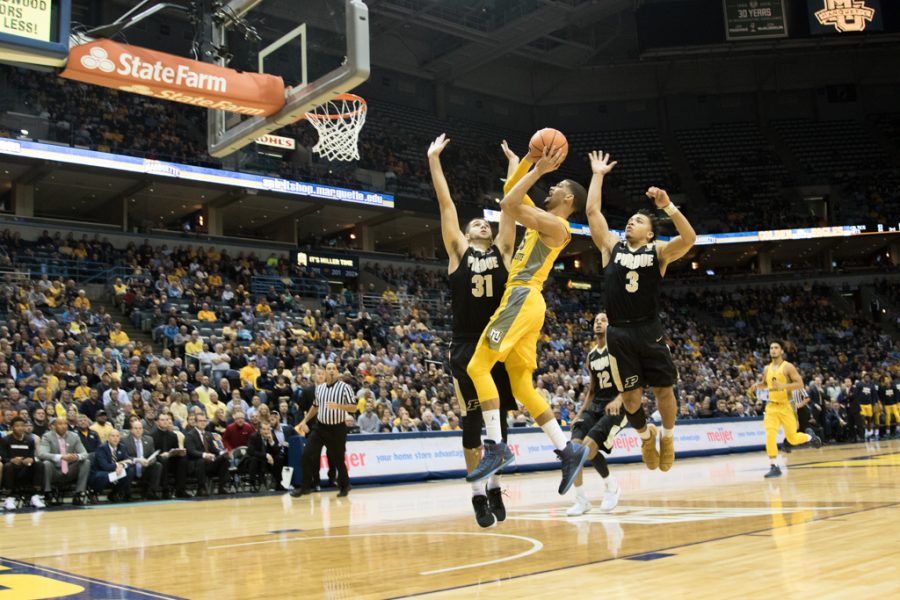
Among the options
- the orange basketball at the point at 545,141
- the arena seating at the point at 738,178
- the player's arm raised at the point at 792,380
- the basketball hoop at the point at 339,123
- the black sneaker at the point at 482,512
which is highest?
the arena seating at the point at 738,178

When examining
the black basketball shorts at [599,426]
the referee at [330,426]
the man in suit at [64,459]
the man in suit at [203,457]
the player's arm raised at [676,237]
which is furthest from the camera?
the man in suit at [203,457]

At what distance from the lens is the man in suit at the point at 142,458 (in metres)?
12.8

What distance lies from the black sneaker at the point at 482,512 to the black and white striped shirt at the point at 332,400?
6350 mm

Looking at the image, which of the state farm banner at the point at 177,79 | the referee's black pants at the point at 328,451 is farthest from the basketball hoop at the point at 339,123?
the state farm banner at the point at 177,79

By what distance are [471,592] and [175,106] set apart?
2867 centimetres

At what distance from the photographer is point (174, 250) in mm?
27234

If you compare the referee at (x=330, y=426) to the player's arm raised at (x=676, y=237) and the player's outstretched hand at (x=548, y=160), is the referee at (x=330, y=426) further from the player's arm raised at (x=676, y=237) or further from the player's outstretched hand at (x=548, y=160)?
the player's outstretched hand at (x=548, y=160)

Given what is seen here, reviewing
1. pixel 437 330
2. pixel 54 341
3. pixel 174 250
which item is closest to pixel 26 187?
pixel 174 250

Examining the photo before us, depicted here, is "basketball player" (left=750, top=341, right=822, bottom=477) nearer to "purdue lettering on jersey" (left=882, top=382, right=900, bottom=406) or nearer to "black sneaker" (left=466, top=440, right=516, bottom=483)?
"black sneaker" (left=466, top=440, right=516, bottom=483)

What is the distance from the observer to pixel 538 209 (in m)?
6.39

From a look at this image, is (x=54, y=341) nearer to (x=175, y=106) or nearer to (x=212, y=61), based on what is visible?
(x=212, y=61)

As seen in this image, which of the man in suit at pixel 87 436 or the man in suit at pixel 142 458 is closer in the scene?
the man in suit at pixel 87 436

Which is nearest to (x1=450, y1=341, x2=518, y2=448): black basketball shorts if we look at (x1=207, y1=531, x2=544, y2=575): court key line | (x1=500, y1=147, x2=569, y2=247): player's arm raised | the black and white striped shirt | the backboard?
(x1=207, y1=531, x2=544, y2=575): court key line

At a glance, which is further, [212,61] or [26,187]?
[26,187]
